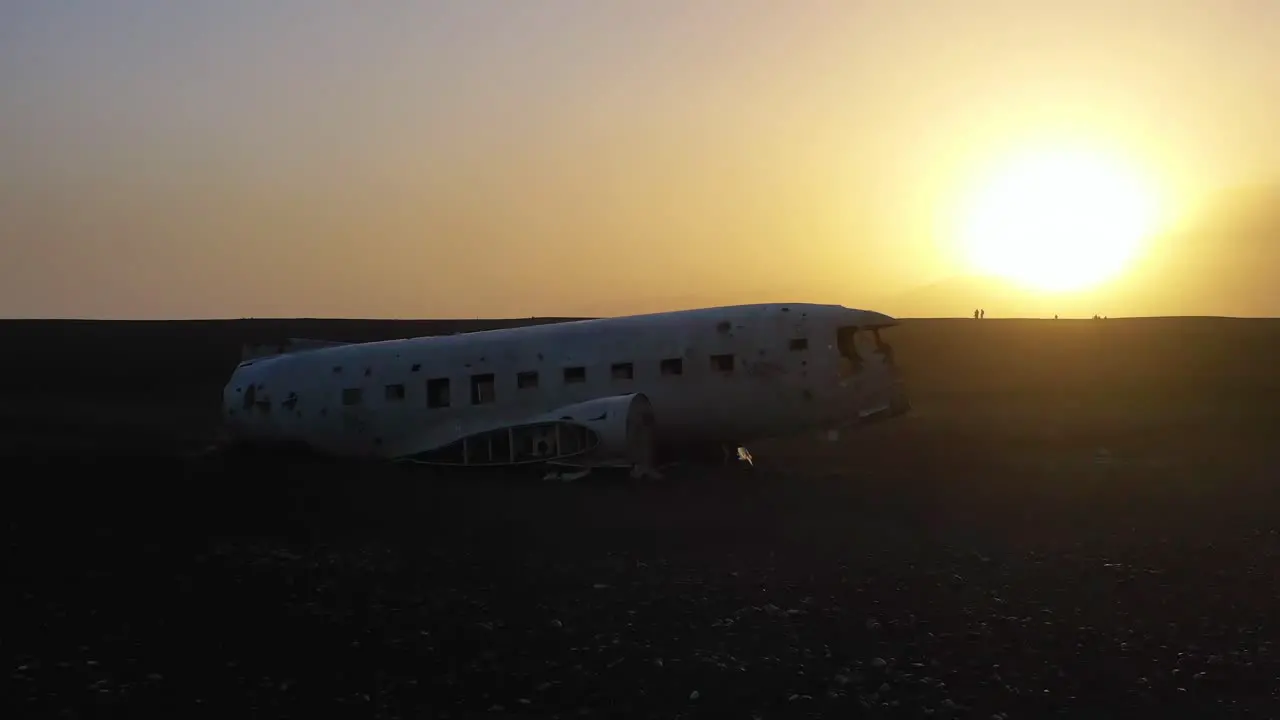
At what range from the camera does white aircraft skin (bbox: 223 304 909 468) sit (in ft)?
76.1

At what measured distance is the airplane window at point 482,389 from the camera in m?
24.7

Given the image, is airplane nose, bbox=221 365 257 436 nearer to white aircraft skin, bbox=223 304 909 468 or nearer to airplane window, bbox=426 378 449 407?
white aircraft skin, bbox=223 304 909 468

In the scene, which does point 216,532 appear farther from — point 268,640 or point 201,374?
point 201,374

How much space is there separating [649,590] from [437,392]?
1331 cm

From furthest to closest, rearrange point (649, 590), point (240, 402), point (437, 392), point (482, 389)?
point (240, 402) → point (437, 392) → point (482, 389) → point (649, 590)

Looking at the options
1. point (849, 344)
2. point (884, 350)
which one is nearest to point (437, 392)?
point (849, 344)

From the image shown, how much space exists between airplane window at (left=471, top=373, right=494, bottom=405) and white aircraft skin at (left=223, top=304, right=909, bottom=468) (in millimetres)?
21

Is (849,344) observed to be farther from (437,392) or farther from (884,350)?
(437,392)

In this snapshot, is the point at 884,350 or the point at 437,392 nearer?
the point at 884,350

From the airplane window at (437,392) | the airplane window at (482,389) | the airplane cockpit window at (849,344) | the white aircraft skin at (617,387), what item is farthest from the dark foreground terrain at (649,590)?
the airplane cockpit window at (849,344)

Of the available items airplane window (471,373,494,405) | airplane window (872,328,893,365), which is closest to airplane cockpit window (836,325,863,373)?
airplane window (872,328,893,365)

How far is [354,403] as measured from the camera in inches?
1016

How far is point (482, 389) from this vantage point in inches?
977

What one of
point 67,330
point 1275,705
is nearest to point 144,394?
point 67,330
